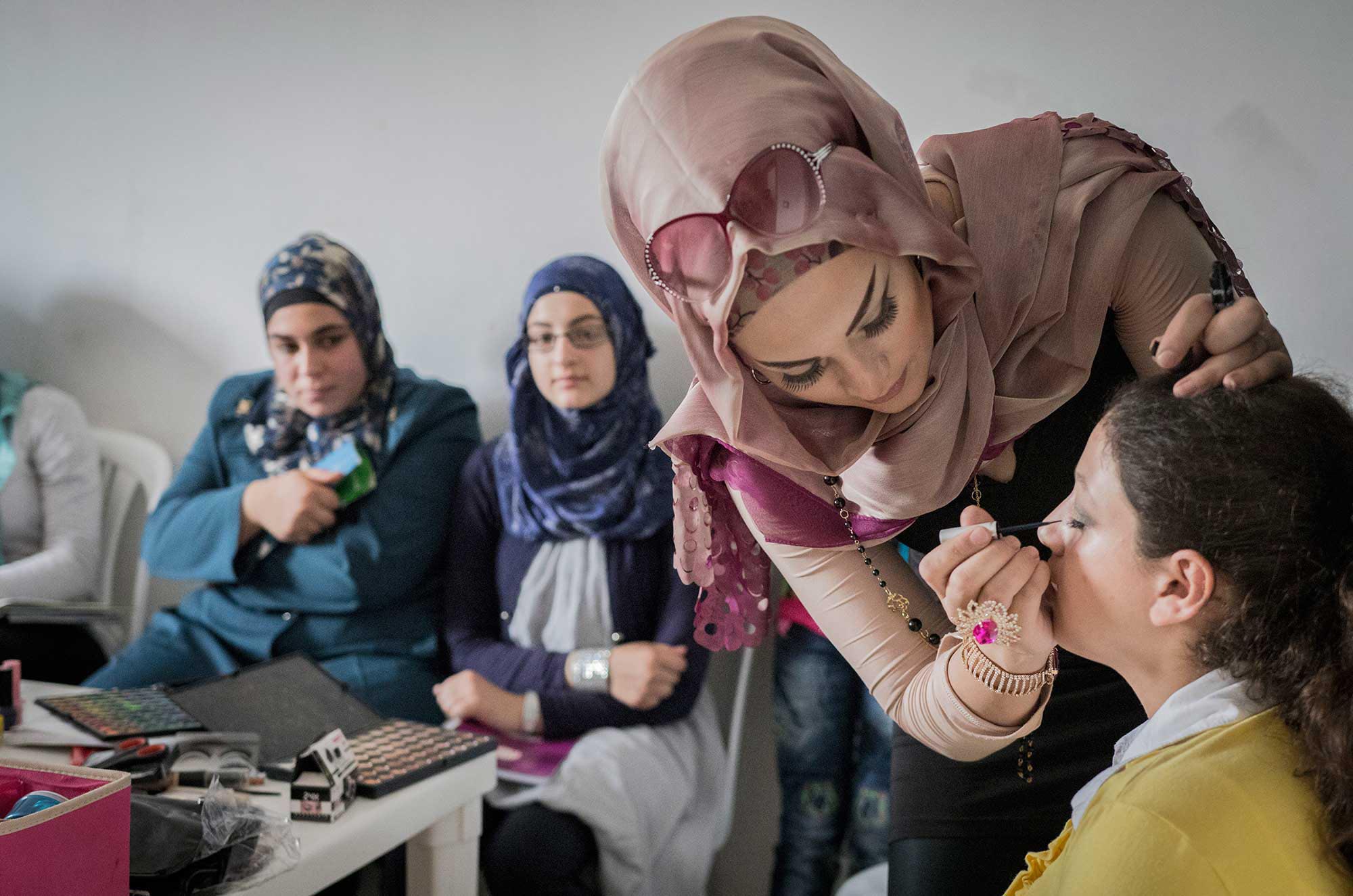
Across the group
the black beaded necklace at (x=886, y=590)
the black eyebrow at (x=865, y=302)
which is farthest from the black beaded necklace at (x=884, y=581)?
the black eyebrow at (x=865, y=302)

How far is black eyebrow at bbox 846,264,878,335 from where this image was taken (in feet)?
2.71

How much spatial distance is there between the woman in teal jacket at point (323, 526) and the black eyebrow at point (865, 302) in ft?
4.63

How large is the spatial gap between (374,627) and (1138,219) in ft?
5.14

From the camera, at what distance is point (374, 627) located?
205 cm

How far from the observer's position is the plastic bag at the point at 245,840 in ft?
3.24

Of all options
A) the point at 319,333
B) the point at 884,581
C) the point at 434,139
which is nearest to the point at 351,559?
the point at 319,333

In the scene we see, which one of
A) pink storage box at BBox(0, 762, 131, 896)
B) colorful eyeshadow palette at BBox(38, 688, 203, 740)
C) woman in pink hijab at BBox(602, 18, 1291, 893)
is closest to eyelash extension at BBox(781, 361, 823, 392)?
woman in pink hijab at BBox(602, 18, 1291, 893)

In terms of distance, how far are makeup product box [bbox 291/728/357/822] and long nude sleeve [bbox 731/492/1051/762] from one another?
50 centimetres

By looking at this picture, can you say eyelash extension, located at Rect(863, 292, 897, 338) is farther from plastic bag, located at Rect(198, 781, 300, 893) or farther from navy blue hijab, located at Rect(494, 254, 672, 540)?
navy blue hijab, located at Rect(494, 254, 672, 540)

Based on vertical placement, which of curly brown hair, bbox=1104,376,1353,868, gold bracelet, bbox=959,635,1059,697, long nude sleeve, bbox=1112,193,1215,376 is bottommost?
gold bracelet, bbox=959,635,1059,697

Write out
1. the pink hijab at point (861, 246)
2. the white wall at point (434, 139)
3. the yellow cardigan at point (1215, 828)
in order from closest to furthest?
the yellow cardigan at point (1215, 828) → the pink hijab at point (861, 246) → the white wall at point (434, 139)

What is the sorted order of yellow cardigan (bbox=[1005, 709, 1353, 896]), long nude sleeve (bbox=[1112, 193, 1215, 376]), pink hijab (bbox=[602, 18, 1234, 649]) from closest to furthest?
yellow cardigan (bbox=[1005, 709, 1353, 896]) → pink hijab (bbox=[602, 18, 1234, 649]) → long nude sleeve (bbox=[1112, 193, 1215, 376])

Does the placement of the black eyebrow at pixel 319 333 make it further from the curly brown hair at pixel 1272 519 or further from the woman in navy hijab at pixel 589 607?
the curly brown hair at pixel 1272 519

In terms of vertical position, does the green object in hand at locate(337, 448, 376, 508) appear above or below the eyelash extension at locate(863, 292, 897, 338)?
below
